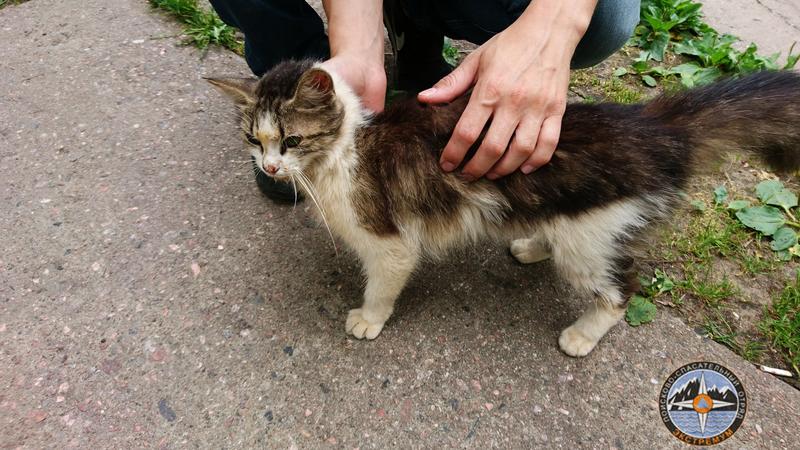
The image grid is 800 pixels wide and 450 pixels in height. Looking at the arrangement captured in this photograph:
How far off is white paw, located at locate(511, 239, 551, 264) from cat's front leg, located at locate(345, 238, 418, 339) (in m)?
0.61

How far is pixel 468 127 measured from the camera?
1.58 m

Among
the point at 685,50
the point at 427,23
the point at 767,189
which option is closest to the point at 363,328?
the point at 427,23

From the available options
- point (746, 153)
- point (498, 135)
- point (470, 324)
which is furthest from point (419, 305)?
point (746, 153)

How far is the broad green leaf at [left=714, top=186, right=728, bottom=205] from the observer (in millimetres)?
2562

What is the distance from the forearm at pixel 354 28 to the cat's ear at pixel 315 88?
41cm

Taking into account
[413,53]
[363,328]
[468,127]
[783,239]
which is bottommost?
[363,328]

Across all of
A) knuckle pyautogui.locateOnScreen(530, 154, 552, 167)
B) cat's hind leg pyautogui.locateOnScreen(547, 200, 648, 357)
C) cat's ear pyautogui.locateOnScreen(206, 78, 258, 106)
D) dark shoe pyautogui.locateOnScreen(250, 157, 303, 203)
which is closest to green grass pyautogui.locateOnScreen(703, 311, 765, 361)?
cat's hind leg pyautogui.locateOnScreen(547, 200, 648, 357)

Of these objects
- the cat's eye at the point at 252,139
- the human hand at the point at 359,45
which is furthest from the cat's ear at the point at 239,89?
the human hand at the point at 359,45

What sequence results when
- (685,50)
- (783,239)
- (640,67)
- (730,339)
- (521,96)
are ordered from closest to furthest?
(521,96), (730,339), (783,239), (640,67), (685,50)

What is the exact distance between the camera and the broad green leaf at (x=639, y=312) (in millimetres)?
2111

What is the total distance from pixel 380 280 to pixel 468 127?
27.1 inches

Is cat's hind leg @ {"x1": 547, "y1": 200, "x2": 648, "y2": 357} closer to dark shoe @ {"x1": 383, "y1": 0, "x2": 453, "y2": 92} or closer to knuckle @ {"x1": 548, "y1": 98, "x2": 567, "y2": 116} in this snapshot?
knuckle @ {"x1": 548, "y1": 98, "x2": 567, "y2": 116}

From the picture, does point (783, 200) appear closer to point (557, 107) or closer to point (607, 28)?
point (607, 28)

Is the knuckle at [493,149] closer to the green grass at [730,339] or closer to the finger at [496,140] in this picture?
the finger at [496,140]
